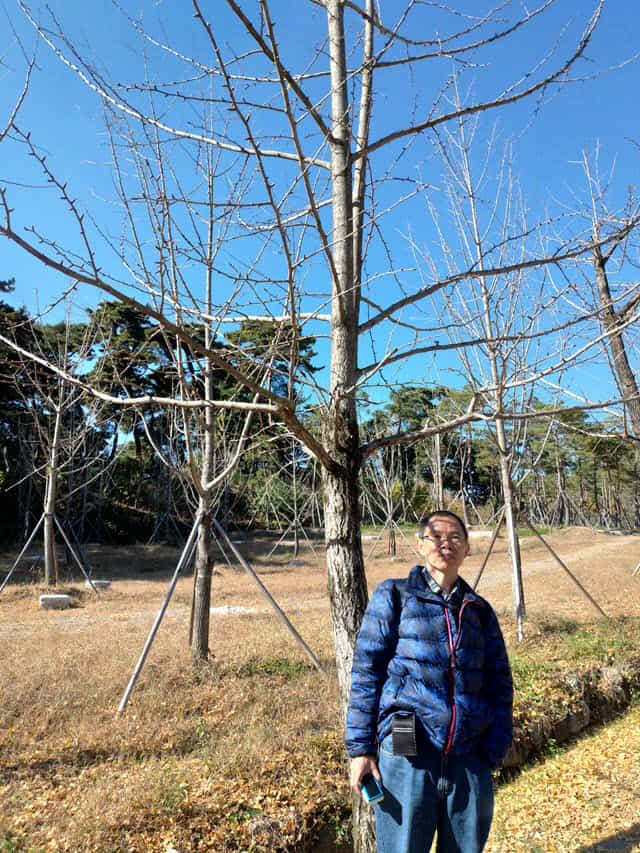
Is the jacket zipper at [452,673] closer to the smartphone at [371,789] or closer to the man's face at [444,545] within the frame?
the man's face at [444,545]

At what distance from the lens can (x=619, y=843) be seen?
291 centimetres

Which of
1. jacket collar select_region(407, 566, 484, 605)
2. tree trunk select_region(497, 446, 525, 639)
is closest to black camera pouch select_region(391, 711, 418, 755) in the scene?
jacket collar select_region(407, 566, 484, 605)

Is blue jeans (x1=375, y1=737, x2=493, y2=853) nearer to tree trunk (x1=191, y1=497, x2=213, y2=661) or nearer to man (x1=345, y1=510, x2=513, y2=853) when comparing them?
man (x1=345, y1=510, x2=513, y2=853)

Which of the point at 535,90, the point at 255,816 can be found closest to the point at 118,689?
the point at 255,816

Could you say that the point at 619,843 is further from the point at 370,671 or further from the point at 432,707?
the point at 370,671

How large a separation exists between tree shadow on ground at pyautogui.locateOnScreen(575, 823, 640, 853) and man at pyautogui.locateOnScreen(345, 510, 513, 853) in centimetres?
155

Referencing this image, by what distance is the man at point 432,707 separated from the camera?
1.87 metres

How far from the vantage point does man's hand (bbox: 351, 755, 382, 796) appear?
6.30ft

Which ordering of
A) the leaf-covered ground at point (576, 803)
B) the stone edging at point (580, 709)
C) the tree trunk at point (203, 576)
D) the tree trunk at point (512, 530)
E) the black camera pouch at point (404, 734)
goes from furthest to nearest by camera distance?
the tree trunk at point (512, 530) → the tree trunk at point (203, 576) → the stone edging at point (580, 709) → the leaf-covered ground at point (576, 803) → the black camera pouch at point (404, 734)

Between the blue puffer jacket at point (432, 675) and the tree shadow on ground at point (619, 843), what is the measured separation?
158 centimetres

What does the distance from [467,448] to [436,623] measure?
18.8 m

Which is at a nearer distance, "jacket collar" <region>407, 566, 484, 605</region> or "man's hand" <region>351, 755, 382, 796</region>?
"man's hand" <region>351, 755, 382, 796</region>

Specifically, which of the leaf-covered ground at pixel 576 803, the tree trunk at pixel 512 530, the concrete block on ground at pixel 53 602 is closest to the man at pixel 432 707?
the leaf-covered ground at pixel 576 803

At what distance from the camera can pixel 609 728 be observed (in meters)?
4.79
